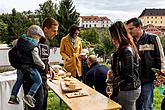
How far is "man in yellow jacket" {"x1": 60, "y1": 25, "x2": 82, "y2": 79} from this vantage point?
5062mm

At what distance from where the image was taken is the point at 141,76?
3.65 meters

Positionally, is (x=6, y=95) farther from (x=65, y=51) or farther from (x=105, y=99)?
(x=105, y=99)

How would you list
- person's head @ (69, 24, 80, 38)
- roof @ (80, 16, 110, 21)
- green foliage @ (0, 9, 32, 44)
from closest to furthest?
person's head @ (69, 24, 80, 38), green foliage @ (0, 9, 32, 44), roof @ (80, 16, 110, 21)

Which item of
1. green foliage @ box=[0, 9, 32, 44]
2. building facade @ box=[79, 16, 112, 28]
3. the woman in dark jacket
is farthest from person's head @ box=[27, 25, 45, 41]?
building facade @ box=[79, 16, 112, 28]

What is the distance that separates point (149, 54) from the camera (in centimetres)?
364

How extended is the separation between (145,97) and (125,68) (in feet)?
3.30

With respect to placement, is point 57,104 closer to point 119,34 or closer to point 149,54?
point 149,54

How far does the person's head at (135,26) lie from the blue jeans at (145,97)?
0.66m

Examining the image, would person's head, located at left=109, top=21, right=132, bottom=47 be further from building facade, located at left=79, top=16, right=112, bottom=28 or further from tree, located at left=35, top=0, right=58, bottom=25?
building facade, located at left=79, top=16, right=112, bottom=28

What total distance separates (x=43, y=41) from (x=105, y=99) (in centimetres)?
105

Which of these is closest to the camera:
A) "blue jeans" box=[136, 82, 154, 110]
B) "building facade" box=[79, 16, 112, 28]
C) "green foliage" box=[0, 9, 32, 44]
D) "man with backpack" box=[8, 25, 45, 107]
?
"man with backpack" box=[8, 25, 45, 107]

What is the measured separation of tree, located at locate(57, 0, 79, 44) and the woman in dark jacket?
3654 centimetres

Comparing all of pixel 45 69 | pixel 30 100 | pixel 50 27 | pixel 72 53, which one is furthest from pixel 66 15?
pixel 30 100

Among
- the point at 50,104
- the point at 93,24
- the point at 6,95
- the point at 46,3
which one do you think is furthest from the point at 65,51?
the point at 93,24
